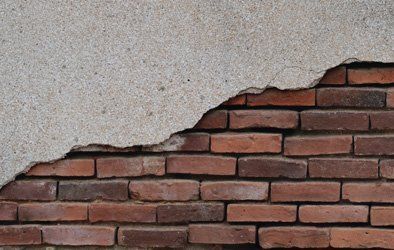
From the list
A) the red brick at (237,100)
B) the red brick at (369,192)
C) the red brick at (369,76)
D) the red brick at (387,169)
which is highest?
the red brick at (369,76)

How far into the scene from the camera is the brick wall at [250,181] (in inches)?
106

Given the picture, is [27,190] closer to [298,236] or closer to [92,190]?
[92,190]

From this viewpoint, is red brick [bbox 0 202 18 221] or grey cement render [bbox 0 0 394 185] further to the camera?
red brick [bbox 0 202 18 221]

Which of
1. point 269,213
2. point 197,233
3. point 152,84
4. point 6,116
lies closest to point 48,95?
point 6,116

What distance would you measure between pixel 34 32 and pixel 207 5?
717 millimetres

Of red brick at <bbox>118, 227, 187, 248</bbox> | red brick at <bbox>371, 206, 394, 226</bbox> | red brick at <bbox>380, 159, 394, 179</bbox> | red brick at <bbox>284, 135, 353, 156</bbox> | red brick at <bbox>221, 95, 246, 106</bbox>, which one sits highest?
red brick at <bbox>221, 95, 246, 106</bbox>

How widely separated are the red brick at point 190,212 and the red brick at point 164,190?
33 mm

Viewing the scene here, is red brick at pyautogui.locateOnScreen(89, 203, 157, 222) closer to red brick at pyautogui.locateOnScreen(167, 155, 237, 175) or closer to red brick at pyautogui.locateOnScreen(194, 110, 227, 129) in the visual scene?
red brick at pyautogui.locateOnScreen(167, 155, 237, 175)

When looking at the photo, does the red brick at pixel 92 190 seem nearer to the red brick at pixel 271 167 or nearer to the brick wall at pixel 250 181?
the brick wall at pixel 250 181

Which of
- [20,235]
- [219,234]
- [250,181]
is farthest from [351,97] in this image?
[20,235]

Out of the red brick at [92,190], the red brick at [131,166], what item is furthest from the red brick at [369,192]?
the red brick at [92,190]

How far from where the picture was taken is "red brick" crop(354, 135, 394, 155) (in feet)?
8.79

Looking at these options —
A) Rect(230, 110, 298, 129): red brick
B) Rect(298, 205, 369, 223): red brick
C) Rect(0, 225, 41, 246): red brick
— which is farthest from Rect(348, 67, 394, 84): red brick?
Rect(0, 225, 41, 246): red brick

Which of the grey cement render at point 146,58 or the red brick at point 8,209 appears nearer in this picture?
the grey cement render at point 146,58
